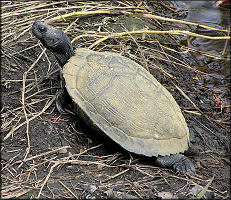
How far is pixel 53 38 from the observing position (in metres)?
3.53

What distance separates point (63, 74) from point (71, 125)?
0.60m

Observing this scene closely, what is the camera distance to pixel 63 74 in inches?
133

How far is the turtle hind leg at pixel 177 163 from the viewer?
9.97 ft

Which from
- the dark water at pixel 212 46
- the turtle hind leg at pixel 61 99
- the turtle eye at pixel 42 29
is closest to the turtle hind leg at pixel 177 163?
the turtle hind leg at pixel 61 99

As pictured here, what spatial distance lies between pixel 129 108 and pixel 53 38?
1294 millimetres

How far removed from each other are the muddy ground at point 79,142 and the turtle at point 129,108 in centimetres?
17

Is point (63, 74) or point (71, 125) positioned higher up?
point (63, 74)

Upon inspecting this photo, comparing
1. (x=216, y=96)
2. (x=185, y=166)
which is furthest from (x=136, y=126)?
(x=216, y=96)

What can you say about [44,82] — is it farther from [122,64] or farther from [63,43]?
[122,64]

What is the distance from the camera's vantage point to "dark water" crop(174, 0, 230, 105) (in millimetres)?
4788

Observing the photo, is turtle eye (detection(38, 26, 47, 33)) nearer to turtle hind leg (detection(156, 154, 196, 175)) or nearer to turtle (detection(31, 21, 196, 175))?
turtle (detection(31, 21, 196, 175))

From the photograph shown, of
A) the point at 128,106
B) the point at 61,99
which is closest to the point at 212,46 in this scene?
the point at 128,106

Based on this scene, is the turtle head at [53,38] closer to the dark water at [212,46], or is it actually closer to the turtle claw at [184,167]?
the turtle claw at [184,167]

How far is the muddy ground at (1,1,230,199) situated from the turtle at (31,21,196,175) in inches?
6.6
